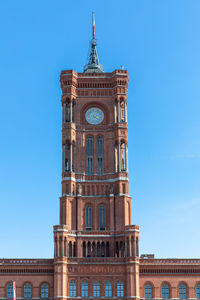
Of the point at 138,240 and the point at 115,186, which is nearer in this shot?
the point at 138,240

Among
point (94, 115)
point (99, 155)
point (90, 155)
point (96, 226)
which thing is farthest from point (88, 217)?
point (94, 115)

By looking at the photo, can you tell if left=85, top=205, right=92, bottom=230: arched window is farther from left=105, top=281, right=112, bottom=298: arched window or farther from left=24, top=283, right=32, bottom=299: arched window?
left=24, top=283, right=32, bottom=299: arched window

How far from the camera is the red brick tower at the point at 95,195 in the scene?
89438 mm

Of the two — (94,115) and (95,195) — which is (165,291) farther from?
(94,115)

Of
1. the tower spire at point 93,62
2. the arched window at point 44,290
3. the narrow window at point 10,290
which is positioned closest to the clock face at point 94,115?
the tower spire at point 93,62

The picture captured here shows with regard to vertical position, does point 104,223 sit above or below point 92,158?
below

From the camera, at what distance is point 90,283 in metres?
89.4

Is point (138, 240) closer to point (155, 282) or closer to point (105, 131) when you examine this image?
point (155, 282)

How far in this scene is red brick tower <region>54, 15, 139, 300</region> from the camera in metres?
89.4

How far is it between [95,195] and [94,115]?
16.5 m

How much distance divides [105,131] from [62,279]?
1233 inches

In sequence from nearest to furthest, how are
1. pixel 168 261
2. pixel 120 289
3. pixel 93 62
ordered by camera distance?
pixel 120 289
pixel 168 261
pixel 93 62

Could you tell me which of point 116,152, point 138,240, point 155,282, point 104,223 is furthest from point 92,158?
point 155,282

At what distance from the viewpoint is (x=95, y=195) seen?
330ft
